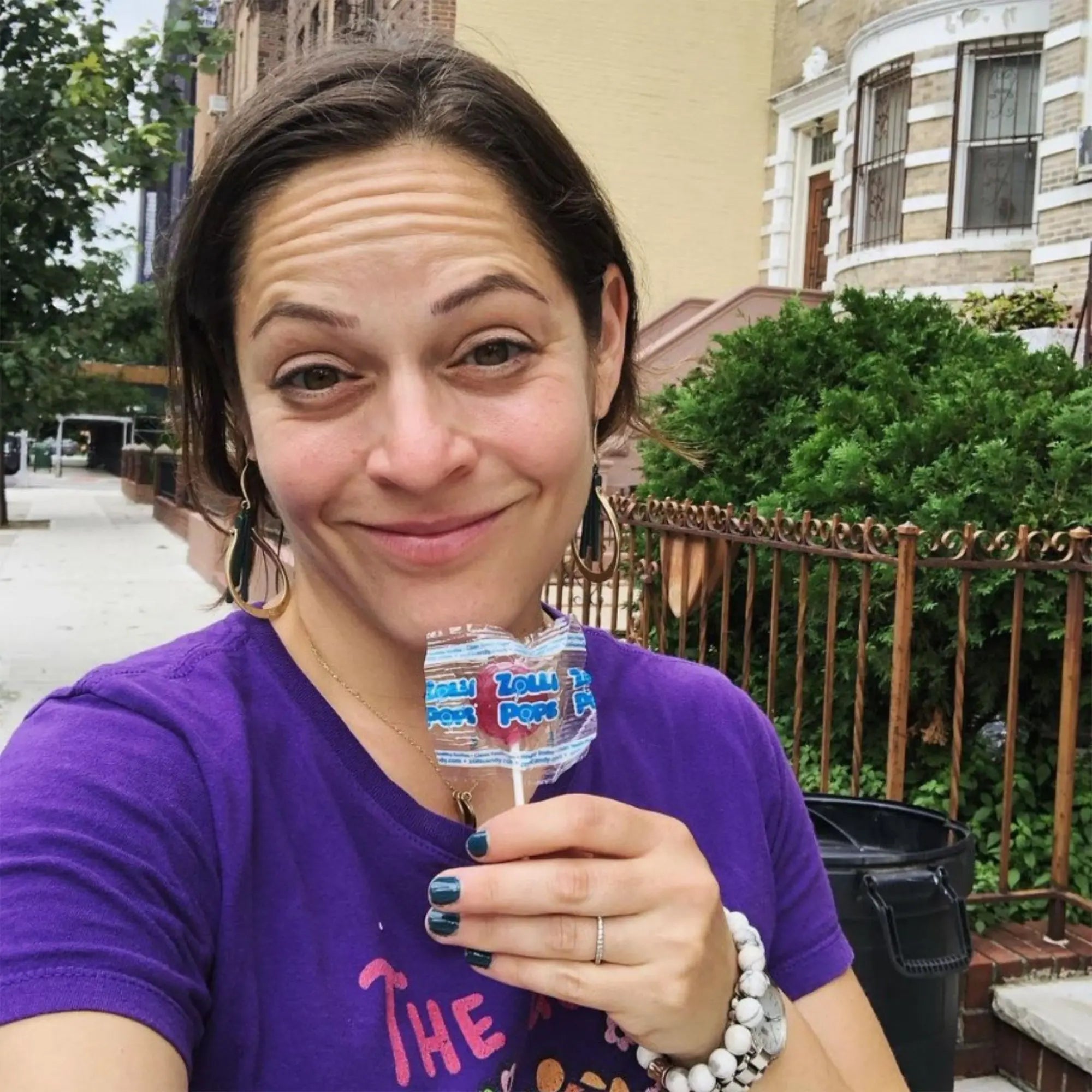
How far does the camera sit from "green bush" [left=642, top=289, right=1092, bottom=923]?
412 cm

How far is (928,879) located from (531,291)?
1891mm

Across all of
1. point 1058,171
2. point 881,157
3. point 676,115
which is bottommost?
point 1058,171

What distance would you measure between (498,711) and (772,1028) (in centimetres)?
44

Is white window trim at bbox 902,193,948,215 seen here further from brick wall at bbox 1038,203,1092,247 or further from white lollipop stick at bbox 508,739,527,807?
white lollipop stick at bbox 508,739,527,807

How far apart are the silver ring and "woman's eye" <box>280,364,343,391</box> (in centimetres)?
66

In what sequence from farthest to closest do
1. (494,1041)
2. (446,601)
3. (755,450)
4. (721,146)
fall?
(721,146) < (755,450) < (446,601) < (494,1041)

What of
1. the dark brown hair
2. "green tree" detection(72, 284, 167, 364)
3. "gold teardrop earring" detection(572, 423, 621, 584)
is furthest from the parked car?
the dark brown hair

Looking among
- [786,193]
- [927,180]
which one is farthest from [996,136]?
[786,193]

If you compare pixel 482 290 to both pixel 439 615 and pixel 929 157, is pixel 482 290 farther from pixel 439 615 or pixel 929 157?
pixel 929 157

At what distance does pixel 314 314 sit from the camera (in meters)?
1.29

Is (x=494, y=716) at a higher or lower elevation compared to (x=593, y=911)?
higher

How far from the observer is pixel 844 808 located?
3.12 metres

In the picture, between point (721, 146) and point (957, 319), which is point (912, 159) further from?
point (957, 319)

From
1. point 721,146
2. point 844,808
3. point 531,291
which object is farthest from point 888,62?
point 531,291
